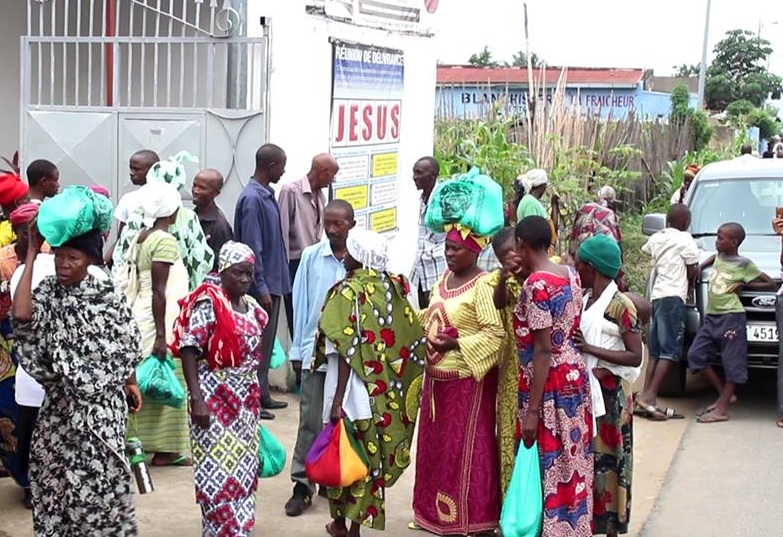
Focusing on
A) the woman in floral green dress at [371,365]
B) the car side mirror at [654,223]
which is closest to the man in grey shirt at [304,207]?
the woman in floral green dress at [371,365]

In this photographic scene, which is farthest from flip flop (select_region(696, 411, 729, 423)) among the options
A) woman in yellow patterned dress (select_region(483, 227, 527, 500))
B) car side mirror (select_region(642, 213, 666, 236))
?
woman in yellow patterned dress (select_region(483, 227, 527, 500))

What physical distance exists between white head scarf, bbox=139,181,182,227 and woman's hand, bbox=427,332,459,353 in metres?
Result: 2.01

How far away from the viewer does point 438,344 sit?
5.38 m

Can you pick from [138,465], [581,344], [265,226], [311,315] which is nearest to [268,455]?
[138,465]

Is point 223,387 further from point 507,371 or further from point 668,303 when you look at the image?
point 668,303

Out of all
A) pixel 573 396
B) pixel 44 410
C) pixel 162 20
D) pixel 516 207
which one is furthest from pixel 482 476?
pixel 162 20

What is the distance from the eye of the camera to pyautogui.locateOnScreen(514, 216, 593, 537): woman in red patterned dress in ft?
16.5

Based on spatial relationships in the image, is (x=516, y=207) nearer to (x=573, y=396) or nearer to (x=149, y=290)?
(x=149, y=290)

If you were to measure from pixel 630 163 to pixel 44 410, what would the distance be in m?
17.4

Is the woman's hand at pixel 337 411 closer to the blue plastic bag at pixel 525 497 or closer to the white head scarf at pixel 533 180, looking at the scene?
the blue plastic bag at pixel 525 497

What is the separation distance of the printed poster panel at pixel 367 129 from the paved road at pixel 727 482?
11.5 ft

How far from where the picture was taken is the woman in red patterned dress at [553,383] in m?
5.02

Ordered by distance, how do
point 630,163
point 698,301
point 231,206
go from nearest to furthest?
point 231,206 → point 698,301 → point 630,163

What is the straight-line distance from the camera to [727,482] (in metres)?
7.35
